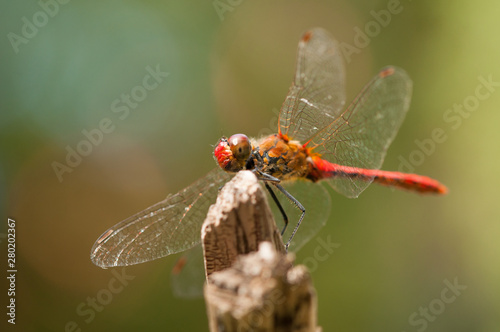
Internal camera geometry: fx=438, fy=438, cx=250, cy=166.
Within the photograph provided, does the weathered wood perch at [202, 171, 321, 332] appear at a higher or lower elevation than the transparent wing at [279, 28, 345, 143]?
lower

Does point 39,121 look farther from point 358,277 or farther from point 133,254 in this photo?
point 358,277

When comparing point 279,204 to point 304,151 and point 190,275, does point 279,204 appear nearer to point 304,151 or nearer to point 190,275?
point 304,151

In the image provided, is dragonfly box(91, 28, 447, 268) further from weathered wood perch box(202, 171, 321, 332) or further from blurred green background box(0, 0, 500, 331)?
blurred green background box(0, 0, 500, 331)

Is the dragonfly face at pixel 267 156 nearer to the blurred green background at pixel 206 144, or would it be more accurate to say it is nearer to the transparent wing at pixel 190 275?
the transparent wing at pixel 190 275

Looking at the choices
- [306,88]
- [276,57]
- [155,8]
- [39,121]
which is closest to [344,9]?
[276,57]

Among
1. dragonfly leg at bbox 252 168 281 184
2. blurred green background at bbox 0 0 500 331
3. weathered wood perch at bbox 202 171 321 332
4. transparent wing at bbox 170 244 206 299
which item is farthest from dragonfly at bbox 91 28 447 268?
blurred green background at bbox 0 0 500 331

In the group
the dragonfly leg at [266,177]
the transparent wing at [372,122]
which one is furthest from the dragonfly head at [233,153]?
the transparent wing at [372,122]

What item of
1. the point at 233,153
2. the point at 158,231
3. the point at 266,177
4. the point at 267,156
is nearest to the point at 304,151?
the point at 267,156
